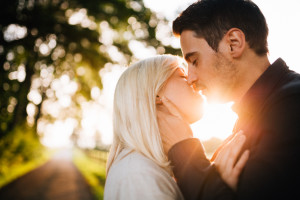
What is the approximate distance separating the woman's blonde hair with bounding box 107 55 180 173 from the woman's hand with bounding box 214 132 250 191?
0.45 metres

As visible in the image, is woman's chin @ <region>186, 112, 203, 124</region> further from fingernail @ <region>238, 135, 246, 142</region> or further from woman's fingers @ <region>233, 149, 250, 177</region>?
woman's fingers @ <region>233, 149, 250, 177</region>

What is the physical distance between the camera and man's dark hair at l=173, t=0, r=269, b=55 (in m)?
2.12

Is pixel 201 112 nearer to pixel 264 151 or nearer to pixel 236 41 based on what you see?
pixel 236 41

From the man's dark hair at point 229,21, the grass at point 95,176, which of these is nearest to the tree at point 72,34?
the man's dark hair at point 229,21

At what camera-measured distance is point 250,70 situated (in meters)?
2.05

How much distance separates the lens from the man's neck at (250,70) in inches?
80.3

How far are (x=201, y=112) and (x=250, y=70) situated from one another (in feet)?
1.84

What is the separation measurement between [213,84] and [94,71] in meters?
5.48

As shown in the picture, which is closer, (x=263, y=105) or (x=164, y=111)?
(x=263, y=105)

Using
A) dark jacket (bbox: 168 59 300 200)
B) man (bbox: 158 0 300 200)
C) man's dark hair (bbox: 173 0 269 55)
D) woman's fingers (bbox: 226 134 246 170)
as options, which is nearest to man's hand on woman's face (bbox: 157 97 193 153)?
man (bbox: 158 0 300 200)

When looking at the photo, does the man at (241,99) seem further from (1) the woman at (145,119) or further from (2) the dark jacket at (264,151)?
(1) the woman at (145,119)

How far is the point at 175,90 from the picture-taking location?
2.18 m

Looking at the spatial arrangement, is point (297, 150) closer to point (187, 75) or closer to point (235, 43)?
point (235, 43)

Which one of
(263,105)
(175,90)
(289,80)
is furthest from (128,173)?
(289,80)
